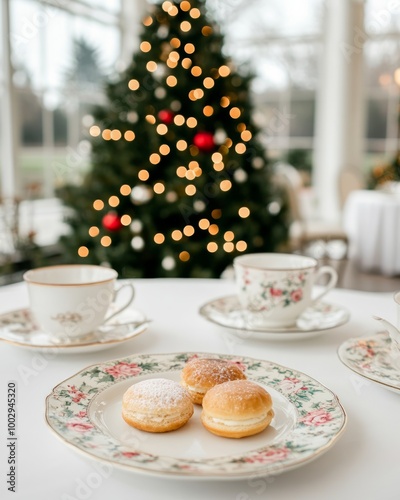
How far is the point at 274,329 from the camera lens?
0.88m

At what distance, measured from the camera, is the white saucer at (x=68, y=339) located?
31.3 inches

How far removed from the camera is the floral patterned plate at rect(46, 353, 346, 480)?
0.48 m

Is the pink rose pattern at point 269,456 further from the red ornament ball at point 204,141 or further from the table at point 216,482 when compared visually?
the red ornament ball at point 204,141

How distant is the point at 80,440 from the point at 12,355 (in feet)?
1.12

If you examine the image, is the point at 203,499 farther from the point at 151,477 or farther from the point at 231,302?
the point at 231,302

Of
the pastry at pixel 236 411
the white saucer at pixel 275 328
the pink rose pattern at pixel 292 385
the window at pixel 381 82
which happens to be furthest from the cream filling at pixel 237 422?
the window at pixel 381 82

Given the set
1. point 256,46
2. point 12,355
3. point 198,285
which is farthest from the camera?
point 256,46

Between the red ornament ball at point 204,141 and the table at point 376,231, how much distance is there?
1.99m

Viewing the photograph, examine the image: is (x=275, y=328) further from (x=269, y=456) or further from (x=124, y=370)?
(x=269, y=456)

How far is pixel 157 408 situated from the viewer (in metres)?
0.55

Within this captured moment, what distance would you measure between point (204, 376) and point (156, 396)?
→ 0.26ft

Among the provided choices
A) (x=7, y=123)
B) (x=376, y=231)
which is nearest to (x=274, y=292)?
(x=376, y=231)

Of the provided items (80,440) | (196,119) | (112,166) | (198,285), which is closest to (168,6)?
(196,119)

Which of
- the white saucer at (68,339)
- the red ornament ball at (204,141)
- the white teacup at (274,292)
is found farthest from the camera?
the red ornament ball at (204,141)
